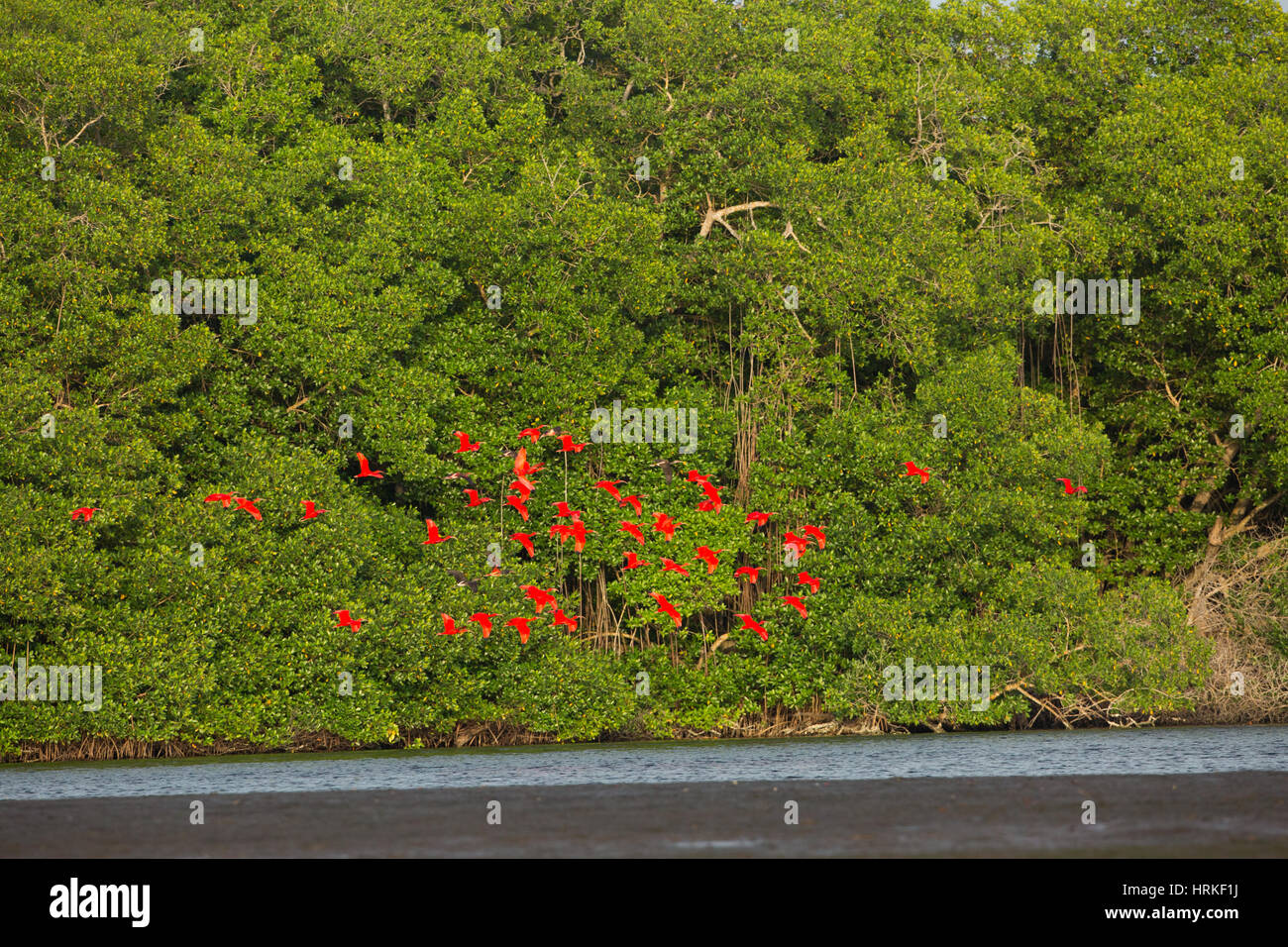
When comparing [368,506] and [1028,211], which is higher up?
[1028,211]

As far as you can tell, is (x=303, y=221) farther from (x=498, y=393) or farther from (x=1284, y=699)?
(x=1284, y=699)

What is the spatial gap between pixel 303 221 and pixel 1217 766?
17.1m

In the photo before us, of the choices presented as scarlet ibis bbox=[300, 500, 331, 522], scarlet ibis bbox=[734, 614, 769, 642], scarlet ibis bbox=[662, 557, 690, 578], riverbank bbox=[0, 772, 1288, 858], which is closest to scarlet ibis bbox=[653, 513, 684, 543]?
scarlet ibis bbox=[662, 557, 690, 578]

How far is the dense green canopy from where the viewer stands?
21797mm

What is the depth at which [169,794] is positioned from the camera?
48.4 ft

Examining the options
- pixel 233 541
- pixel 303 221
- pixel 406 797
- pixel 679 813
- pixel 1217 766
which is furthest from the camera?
pixel 303 221

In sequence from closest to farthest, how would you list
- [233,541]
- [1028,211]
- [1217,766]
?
1. [1217,766]
2. [233,541]
3. [1028,211]

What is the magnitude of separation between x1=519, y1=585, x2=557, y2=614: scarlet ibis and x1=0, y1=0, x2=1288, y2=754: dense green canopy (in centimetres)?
61

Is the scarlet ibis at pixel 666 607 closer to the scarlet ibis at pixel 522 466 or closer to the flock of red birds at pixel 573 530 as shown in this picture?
the flock of red birds at pixel 573 530

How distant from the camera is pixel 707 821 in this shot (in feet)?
39.3

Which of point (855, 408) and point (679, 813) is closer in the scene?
point (679, 813)

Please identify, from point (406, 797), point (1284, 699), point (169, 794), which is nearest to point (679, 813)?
point (406, 797)

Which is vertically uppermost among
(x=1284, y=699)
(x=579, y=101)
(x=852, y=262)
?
(x=579, y=101)

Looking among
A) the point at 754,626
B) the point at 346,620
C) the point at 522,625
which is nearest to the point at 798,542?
the point at 754,626
